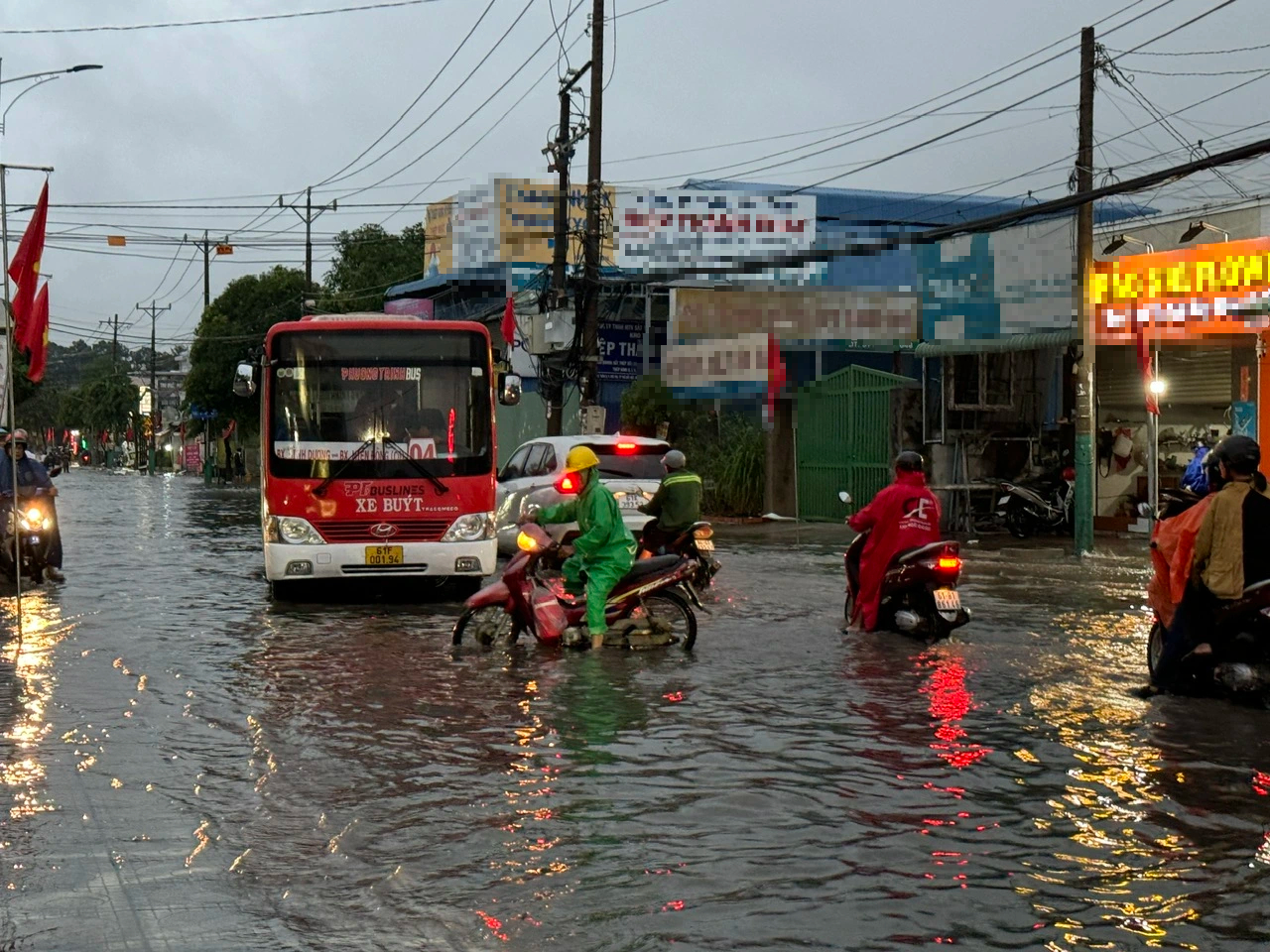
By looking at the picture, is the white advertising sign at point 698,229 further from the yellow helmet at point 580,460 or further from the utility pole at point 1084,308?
the yellow helmet at point 580,460

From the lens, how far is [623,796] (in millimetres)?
6953

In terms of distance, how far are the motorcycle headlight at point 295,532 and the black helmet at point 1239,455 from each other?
9019mm

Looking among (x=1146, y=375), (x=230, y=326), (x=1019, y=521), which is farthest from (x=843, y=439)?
(x=230, y=326)

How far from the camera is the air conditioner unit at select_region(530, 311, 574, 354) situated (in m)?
32.1

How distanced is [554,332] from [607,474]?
14029 millimetres

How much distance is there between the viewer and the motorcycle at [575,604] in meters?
11.9

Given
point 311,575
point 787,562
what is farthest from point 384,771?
point 787,562

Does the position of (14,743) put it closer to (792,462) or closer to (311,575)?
(311,575)

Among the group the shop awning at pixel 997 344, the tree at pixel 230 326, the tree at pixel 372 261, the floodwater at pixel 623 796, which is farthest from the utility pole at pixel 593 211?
the tree at pixel 230 326

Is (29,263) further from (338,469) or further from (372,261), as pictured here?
(372,261)

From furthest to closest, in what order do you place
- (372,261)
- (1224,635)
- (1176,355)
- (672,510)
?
(372,261) < (1176,355) < (672,510) < (1224,635)

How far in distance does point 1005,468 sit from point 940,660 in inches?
→ 676

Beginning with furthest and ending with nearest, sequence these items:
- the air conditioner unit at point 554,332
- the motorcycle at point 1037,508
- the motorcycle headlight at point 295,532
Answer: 1. the air conditioner unit at point 554,332
2. the motorcycle at point 1037,508
3. the motorcycle headlight at point 295,532

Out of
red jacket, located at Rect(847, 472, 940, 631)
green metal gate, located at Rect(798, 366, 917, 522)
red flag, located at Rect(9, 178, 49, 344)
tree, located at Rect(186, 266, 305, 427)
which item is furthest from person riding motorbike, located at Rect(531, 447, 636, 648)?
tree, located at Rect(186, 266, 305, 427)
